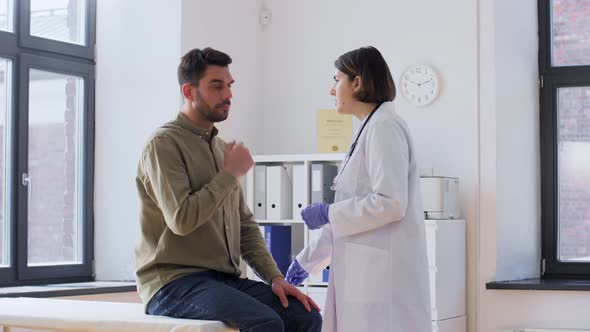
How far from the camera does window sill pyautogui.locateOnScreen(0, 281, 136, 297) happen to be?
4.15 m

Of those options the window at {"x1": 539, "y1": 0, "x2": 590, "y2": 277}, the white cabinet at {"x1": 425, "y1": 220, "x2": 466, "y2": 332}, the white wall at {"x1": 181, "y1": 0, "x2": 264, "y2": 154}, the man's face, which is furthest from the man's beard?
the window at {"x1": 539, "y1": 0, "x2": 590, "y2": 277}

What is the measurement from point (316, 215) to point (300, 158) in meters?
2.19

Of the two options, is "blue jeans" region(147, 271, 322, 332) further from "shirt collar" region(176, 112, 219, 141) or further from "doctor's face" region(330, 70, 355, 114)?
"doctor's face" region(330, 70, 355, 114)

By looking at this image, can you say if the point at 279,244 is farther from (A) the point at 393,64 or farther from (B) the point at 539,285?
(B) the point at 539,285

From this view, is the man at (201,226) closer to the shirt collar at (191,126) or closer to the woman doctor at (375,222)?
the shirt collar at (191,126)

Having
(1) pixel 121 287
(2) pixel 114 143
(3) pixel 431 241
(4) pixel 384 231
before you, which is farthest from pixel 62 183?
(4) pixel 384 231

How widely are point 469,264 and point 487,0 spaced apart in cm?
144

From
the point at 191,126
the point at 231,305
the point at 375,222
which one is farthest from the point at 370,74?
the point at 231,305

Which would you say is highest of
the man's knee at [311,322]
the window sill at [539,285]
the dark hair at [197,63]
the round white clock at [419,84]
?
the round white clock at [419,84]

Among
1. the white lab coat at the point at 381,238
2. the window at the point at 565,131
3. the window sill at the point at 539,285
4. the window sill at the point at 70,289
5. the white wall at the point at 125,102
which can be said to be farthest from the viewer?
the window at the point at 565,131

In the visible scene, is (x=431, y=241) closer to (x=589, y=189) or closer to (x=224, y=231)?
(x=589, y=189)

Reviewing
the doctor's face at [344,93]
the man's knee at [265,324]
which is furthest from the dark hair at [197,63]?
the man's knee at [265,324]

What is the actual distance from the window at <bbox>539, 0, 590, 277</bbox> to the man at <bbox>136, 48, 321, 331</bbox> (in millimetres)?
2843

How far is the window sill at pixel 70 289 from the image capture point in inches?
163
